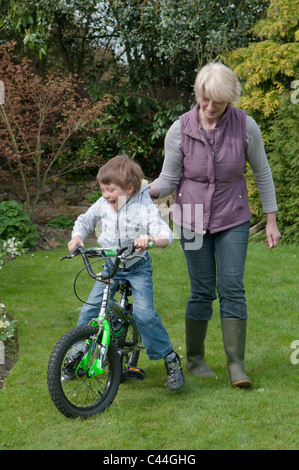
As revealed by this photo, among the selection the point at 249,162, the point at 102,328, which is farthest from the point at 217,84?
the point at 102,328

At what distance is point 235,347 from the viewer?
352 cm

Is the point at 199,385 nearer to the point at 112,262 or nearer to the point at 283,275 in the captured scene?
the point at 112,262

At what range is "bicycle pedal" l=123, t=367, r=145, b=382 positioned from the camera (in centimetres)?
357

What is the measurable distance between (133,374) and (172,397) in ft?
0.93

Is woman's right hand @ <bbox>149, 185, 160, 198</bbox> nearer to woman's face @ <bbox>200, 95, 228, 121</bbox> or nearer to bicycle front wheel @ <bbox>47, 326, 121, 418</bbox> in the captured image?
woman's face @ <bbox>200, 95, 228, 121</bbox>

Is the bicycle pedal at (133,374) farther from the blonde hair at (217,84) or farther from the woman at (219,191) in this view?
the blonde hair at (217,84)

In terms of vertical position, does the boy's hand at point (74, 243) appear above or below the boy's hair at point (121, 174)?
below

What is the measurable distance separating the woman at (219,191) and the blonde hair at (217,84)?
0.01m

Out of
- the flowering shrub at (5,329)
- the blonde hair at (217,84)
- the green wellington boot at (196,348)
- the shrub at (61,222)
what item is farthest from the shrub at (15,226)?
the blonde hair at (217,84)

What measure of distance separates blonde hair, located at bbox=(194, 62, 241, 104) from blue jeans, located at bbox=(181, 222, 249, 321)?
2.53ft

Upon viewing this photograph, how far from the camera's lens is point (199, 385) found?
3.66 metres

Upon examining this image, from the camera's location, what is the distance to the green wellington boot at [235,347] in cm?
349
